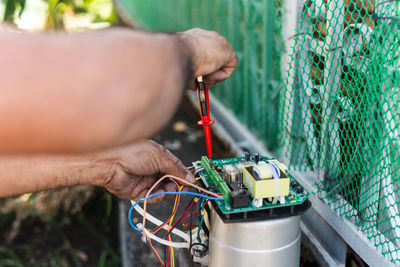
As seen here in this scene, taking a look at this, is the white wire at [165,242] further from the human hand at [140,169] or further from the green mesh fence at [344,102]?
the green mesh fence at [344,102]

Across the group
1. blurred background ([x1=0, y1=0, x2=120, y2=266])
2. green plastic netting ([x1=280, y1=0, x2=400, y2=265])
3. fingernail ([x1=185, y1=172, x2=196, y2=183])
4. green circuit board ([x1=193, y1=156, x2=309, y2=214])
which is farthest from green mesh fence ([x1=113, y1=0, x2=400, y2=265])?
blurred background ([x1=0, y1=0, x2=120, y2=266])

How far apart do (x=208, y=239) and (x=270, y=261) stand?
10.3 inches

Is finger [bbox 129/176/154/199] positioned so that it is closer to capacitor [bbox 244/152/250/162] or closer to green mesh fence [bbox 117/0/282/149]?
capacitor [bbox 244/152/250/162]

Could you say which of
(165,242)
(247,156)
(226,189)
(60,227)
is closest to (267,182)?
(226,189)

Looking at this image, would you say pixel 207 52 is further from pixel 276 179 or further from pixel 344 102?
pixel 344 102

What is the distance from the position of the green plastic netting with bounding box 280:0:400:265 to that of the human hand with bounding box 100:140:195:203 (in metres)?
0.63

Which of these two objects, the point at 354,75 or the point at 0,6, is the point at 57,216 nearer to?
the point at 0,6

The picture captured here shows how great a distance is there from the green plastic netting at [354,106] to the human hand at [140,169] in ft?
2.08

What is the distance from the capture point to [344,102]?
1.71 meters

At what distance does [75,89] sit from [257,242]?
0.79 meters

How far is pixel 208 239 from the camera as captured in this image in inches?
63.6

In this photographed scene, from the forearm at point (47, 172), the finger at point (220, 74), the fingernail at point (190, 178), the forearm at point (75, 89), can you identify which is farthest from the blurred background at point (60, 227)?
the forearm at point (75, 89)

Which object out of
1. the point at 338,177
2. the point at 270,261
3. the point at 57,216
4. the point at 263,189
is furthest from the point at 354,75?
the point at 57,216

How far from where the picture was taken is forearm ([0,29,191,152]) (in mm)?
948
